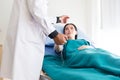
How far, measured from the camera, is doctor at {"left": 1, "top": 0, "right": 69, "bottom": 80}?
5.03 ft

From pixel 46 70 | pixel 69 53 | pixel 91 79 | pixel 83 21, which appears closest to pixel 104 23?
pixel 83 21

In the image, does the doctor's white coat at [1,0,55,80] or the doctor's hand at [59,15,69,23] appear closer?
the doctor's white coat at [1,0,55,80]

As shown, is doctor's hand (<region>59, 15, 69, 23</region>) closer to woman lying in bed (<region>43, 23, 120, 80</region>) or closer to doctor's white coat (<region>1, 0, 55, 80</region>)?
woman lying in bed (<region>43, 23, 120, 80</region>)

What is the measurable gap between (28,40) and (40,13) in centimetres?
23

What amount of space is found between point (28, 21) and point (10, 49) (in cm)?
29

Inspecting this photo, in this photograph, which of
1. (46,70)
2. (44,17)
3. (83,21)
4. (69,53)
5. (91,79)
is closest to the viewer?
(91,79)

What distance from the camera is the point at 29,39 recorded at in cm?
157

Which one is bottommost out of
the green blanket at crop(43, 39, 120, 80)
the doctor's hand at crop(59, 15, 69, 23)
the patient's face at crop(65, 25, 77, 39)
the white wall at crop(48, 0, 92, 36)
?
the green blanket at crop(43, 39, 120, 80)

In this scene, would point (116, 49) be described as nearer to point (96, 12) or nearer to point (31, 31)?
point (96, 12)

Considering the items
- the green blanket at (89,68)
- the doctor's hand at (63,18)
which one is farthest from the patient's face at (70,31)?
the green blanket at (89,68)

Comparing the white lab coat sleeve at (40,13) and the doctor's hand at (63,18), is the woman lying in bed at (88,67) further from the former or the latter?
the doctor's hand at (63,18)

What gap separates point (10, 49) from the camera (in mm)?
1675

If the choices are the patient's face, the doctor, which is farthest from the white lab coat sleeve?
the patient's face

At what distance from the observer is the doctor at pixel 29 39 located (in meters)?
1.53
